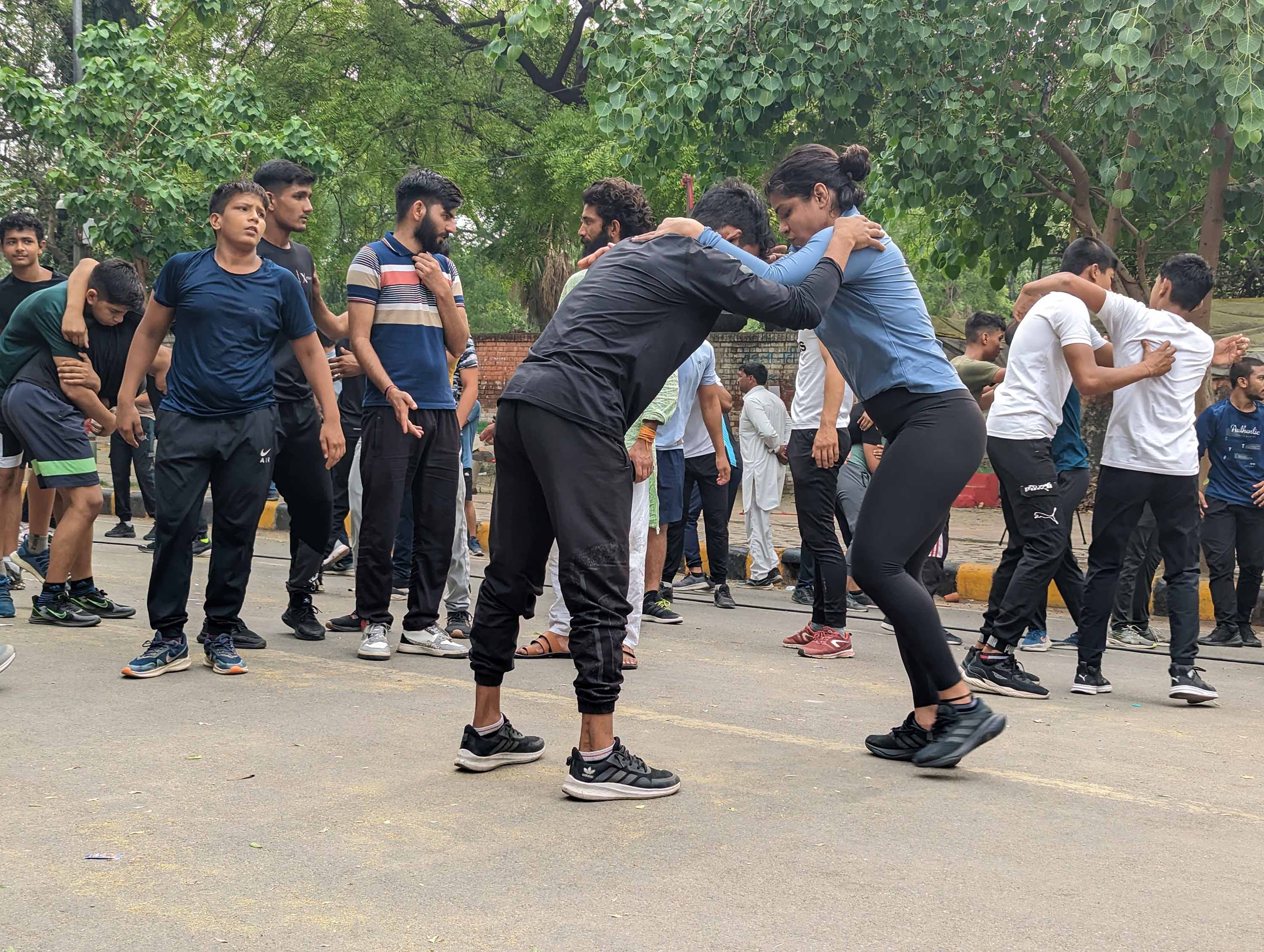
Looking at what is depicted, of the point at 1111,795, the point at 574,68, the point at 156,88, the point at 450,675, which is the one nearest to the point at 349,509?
the point at 450,675

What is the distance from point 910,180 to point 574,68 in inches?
456

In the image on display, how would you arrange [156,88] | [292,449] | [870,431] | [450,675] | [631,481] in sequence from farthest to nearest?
[156,88] < [870,431] < [292,449] < [450,675] < [631,481]

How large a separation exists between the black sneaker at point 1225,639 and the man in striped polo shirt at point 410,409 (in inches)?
181

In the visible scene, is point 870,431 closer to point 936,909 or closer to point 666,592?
point 666,592

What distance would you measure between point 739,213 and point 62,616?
4.20 meters

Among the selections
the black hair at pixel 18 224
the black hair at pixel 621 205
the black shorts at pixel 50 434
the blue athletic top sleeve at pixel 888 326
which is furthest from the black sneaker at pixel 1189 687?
the black hair at pixel 18 224

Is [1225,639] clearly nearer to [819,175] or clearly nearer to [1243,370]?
[1243,370]

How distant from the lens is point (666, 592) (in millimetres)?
8258

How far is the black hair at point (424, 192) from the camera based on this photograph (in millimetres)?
6039

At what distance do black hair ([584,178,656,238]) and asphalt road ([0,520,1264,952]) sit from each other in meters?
2.04

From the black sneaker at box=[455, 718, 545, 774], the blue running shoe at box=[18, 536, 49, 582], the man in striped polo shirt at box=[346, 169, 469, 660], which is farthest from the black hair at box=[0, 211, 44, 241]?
the black sneaker at box=[455, 718, 545, 774]

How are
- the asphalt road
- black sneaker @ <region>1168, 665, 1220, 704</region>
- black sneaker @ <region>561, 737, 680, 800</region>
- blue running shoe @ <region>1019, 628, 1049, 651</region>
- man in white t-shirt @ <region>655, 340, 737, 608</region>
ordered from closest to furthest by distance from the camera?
the asphalt road < black sneaker @ <region>561, 737, 680, 800</region> < black sneaker @ <region>1168, 665, 1220, 704</region> < blue running shoe @ <region>1019, 628, 1049, 651</region> < man in white t-shirt @ <region>655, 340, 737, 608</region>

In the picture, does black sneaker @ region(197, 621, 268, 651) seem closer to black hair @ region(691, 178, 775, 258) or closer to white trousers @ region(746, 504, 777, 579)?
black hair @ region(691, 178, 775, 258)

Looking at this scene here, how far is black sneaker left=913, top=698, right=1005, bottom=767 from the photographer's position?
4145mm
